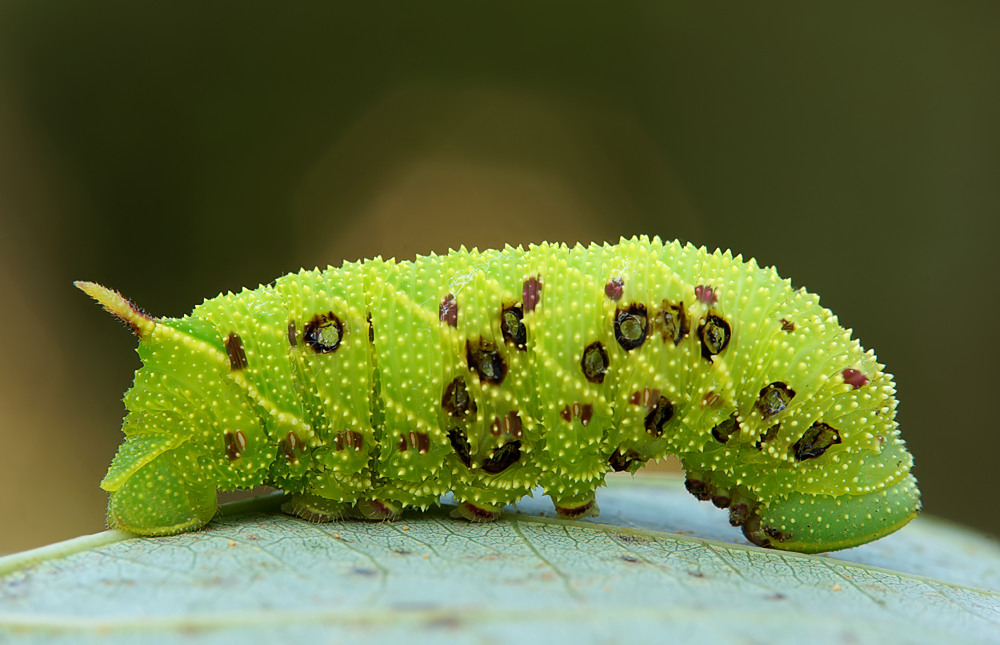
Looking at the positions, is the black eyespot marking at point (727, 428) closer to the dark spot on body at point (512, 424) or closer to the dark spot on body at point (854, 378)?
the dark spot on body at point (854, 378)

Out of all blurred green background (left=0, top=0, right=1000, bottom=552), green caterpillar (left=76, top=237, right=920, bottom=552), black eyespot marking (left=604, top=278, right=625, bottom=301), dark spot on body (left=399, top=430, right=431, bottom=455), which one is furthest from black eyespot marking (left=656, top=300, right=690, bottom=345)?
blurred green background (left=0, top=0, right=1000, bottom=552)

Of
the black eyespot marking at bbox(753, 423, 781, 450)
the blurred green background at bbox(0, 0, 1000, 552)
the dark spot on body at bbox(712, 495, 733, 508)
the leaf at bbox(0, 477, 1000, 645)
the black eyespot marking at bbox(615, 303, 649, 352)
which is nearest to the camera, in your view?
the leaf at bbox(0, 477, 1000, 645)

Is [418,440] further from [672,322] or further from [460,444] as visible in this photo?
[672,322]

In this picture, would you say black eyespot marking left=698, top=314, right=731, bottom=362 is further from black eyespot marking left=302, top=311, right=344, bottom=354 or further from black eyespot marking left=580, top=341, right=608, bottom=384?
black eyespot marking left=302, top=311, right=344, bottom=354

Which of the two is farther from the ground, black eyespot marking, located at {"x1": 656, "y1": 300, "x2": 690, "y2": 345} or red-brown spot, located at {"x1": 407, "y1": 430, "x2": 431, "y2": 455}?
black eyespot marking, located at {"x1": 656, "y1": 300, "x2": 690, "y2": 345}

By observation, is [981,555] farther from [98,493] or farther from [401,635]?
[98,493]

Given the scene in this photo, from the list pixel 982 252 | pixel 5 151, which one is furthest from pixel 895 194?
pixel 5 151
